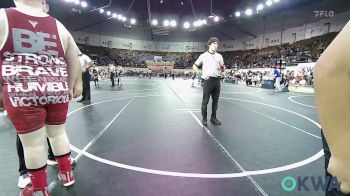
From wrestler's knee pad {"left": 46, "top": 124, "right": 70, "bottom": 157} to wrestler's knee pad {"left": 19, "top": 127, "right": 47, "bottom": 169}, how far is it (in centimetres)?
18

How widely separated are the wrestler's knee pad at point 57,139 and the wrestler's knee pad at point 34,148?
179 millimetres

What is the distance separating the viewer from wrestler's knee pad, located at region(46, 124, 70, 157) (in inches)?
82.5

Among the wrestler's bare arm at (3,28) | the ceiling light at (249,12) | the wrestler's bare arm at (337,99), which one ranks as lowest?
the wrestler's bare arm at (337,99)

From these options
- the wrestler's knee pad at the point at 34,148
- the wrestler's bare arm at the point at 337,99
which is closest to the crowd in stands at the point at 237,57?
the wrestler's knee pad at the point at 34,148

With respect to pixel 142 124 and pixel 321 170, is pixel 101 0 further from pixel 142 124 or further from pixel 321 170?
pixel 321 170

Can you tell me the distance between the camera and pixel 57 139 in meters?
2.16

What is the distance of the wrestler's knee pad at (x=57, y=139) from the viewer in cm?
210

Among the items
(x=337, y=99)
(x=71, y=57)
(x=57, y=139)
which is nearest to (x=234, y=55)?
(x=71, y=57)

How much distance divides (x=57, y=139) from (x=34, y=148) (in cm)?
30

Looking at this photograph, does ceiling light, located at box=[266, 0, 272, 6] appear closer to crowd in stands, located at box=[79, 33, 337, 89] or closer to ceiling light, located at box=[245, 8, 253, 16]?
ceiling light, located at box=[245, 8, 253, 16]

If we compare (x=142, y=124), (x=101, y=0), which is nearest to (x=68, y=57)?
(x=142, y=124)

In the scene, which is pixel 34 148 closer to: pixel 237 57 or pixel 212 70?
pixel 212 70

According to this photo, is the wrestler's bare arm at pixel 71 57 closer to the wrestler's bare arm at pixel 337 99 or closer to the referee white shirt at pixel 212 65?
the wrestler's bare arm at pixel 337 99

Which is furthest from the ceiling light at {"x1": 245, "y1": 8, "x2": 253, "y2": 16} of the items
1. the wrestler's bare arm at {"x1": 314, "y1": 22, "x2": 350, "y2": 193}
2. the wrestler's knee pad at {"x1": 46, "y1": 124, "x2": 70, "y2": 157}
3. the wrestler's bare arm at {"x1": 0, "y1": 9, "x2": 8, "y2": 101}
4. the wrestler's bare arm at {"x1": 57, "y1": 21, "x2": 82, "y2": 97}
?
the wrestler's bare arm at {"x1": 314, "y1": 22, "x2": 350, "y2": 193}
